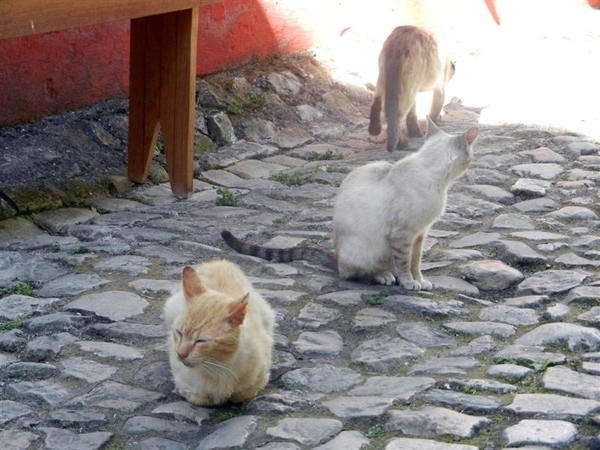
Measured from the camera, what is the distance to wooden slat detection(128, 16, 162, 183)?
6.66 metres

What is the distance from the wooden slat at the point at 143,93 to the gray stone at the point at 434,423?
363cm

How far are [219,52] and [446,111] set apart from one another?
2.18 metres

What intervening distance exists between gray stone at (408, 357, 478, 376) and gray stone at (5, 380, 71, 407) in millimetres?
1414

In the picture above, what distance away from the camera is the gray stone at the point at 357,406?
→ 3.67 meters

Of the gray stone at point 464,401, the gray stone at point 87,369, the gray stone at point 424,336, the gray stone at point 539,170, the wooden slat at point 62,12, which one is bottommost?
the gray stone at point 87,369

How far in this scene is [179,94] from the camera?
6570 millimetres

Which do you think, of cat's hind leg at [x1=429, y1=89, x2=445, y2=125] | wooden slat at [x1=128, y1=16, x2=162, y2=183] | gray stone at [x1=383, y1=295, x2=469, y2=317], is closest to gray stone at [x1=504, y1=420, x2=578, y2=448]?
gray stone at [x1=383, y1=295, x2=469, y2=317]

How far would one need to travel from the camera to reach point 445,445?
3.41 metres

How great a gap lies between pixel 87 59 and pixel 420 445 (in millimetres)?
4722

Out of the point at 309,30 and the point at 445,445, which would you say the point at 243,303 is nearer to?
the point at 445,445

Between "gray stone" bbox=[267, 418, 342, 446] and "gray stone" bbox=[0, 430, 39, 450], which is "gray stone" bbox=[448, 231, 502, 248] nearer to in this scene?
"gray stone" bbox=[267, 418, 342, 446]

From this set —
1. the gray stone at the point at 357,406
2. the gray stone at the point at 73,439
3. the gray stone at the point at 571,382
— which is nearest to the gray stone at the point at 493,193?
the gray stone at the point at 571,382

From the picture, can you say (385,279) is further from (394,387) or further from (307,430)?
(307,430)

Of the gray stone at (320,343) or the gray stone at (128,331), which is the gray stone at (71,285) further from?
the gray stone at (320,343)
